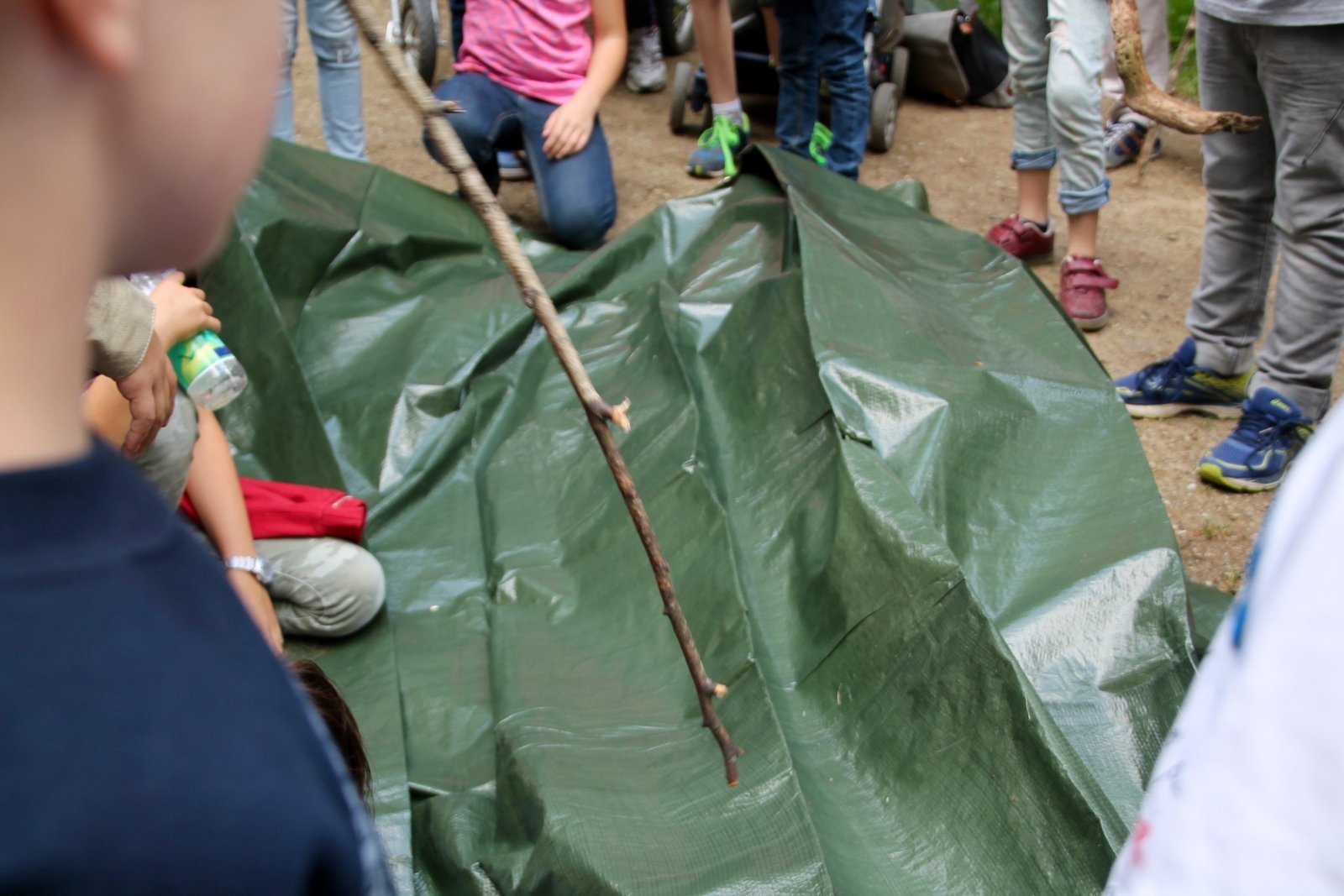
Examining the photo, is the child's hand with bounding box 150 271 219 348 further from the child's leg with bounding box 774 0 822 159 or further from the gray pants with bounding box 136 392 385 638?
the child's leg with bounding box 774 0 822 159

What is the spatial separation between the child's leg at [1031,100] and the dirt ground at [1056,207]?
240mm

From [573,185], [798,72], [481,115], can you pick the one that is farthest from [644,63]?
[573,185]

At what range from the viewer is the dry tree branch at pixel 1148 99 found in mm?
2029

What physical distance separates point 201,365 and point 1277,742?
1.54m

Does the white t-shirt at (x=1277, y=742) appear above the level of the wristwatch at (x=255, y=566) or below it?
above

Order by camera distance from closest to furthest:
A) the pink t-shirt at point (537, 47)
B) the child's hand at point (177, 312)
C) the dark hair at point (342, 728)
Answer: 1. the dark hair at point (342, 728)
2. the child's hand at point (177, 312)
3. the pink t-shirt at point (537, 47)

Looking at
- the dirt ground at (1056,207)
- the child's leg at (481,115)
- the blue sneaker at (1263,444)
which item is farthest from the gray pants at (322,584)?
the child's leg at (481,115)

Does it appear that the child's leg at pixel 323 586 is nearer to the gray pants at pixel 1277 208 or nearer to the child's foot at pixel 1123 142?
the gray pants at pixel 1277 208

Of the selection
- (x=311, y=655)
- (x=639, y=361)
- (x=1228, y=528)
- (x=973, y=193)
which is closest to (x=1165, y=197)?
(x=973, y=193)

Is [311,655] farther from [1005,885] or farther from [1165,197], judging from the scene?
[1165,197]

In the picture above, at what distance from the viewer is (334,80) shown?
3.26 metres

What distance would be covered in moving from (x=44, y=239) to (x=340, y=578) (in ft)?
4.80

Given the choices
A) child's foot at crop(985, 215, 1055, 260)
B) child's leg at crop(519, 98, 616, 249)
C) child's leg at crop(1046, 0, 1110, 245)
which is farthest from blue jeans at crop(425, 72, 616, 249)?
child's leg at crop(1046, 0, 1110, 245)

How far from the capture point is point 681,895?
123cm
